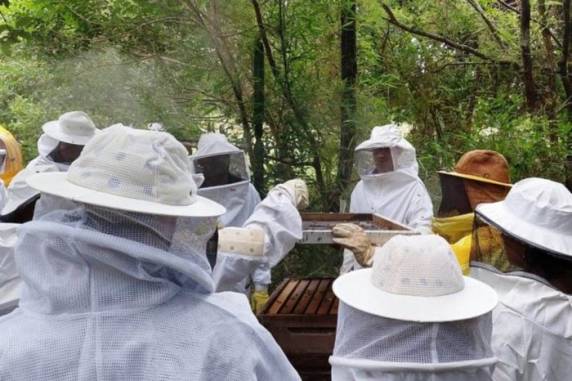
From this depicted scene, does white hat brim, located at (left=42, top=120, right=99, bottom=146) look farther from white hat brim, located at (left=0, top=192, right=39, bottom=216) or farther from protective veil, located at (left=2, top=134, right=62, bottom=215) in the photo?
white hat brim, located at (left=0, top=192, right=39, bottom=216)

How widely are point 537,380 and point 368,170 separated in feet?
8.29

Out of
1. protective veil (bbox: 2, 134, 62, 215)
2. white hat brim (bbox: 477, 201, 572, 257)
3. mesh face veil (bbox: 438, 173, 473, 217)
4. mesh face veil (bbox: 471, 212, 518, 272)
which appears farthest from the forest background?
white hat brim (bbox: 477, 201, 572, 257)

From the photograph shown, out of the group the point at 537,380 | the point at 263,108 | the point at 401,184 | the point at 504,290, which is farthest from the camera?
the point at 263,108

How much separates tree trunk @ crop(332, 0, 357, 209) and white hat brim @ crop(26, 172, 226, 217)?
3689 mm

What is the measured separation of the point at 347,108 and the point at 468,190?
213 cm

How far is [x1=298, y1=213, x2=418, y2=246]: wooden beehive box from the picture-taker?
3.00 meters

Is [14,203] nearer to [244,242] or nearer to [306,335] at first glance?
[244,242]

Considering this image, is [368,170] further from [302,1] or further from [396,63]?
[396,63]

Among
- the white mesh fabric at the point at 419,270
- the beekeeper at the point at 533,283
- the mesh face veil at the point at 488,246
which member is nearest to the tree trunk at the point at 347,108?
the mesh face veil at the point at 488,246

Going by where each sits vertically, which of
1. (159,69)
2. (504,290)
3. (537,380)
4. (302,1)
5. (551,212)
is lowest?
(537,380)

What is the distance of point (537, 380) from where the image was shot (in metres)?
1.76

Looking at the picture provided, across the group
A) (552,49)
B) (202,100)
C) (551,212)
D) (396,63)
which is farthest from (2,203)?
(552,49)

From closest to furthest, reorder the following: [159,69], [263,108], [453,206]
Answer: [453,206] < [263,108] < [159,69]

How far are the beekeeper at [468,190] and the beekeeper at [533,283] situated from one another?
696 mm
